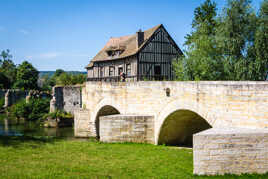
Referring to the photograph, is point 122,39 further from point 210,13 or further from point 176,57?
point 210,13

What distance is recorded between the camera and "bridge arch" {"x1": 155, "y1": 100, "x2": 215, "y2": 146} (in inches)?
409

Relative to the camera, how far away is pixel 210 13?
79.4ft

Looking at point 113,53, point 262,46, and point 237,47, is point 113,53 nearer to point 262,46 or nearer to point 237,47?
point 237,47

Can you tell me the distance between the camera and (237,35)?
15.6 metres

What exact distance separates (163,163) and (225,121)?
2.14 metres

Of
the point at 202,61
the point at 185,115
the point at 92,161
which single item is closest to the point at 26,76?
the point at 202,61

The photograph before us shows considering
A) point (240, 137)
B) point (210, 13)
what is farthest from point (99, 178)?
point (210, 13)

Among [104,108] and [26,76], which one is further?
[26,76]

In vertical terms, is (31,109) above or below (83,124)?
above

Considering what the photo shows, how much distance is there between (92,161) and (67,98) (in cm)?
1963

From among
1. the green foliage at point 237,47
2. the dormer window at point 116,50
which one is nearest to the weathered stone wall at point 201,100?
the green foliage at point 237,47

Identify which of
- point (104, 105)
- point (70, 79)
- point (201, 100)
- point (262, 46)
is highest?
point (262, 46)

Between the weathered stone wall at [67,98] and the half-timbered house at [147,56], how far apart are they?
573 cm

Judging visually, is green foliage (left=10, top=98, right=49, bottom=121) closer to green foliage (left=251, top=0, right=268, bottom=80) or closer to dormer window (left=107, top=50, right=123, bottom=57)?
dormer window (left=107, top=50, right=123, bottom=57)
